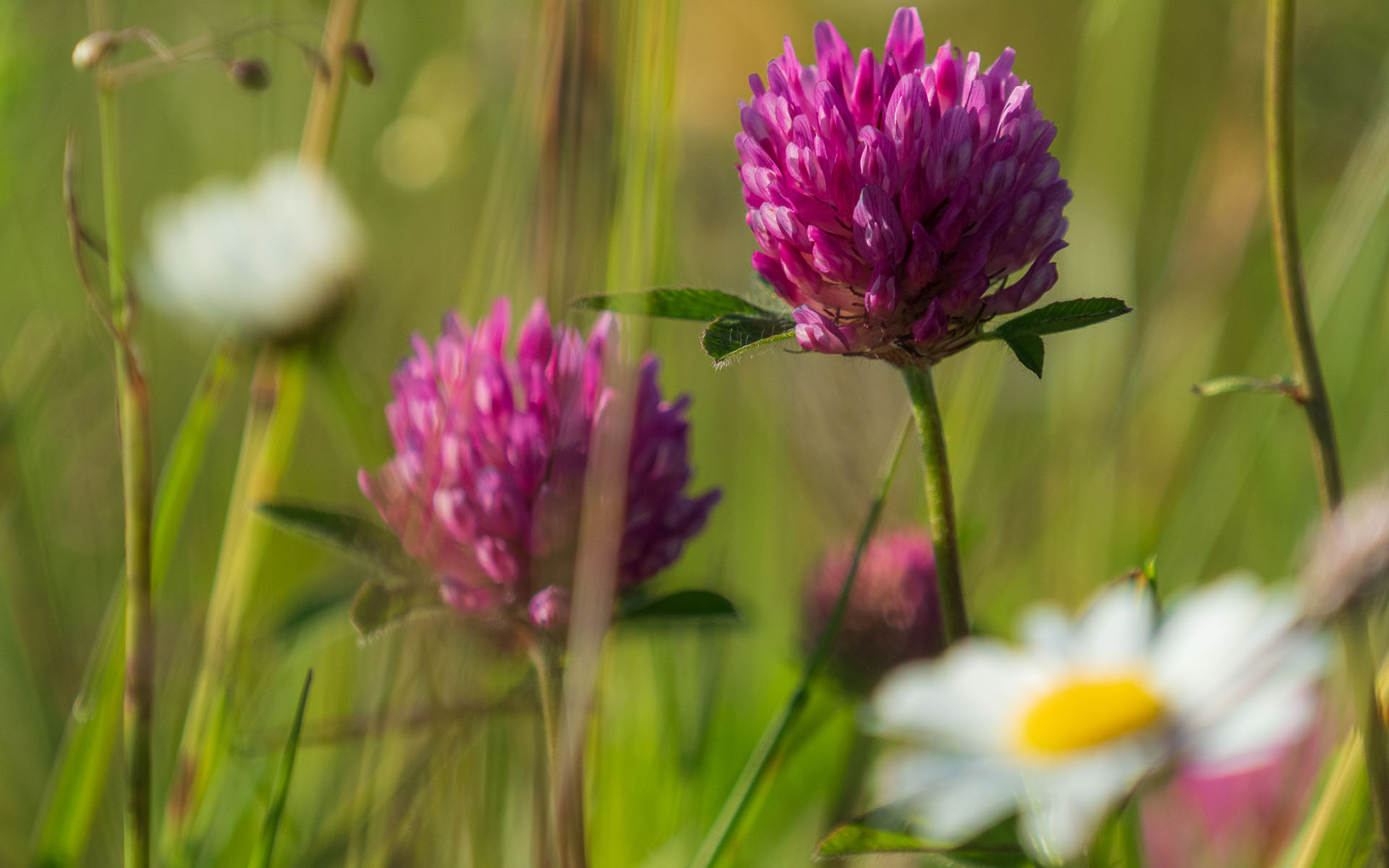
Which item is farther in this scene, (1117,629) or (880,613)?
(880,613)

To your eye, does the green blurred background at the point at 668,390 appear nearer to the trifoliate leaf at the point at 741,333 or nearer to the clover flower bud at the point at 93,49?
the trifoliate leaf at the point at 741,333

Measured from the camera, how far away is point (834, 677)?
94 cm

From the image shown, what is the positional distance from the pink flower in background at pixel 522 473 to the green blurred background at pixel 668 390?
0.05 meters

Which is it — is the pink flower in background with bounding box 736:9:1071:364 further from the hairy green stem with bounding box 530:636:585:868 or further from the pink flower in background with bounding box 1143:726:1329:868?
the pink flower in background with bounding box 1143:726:1329:868

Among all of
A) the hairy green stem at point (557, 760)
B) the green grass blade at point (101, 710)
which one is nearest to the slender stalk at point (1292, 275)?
the hairy green stem at point (557, 760)

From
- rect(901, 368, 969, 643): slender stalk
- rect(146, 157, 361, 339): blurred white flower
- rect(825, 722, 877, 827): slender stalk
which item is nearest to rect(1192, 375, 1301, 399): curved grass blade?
rect(901, 368, 969, 643): slender stalk

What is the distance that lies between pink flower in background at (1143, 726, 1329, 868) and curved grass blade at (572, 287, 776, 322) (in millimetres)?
528

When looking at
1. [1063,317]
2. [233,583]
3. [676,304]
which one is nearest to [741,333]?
[676,304]

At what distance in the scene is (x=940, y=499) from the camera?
524 millimetres

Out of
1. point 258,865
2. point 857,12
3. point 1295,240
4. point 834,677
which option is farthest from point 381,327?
point 1295,240

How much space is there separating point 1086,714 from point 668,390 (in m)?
0.79

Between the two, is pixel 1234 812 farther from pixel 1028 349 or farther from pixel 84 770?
pixel 84 770

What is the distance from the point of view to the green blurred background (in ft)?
2.35

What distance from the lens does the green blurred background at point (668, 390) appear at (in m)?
0.71
